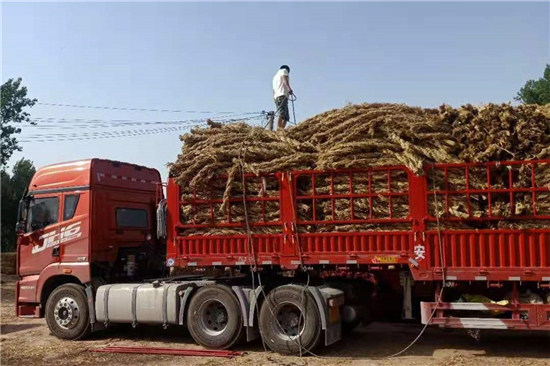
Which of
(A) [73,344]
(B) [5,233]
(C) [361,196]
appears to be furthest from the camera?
(B) [5,233]

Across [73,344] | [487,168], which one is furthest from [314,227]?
[73,344]

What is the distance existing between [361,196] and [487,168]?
1.89 meters

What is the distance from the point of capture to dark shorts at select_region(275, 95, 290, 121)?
1166cm

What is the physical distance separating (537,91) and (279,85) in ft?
67.9

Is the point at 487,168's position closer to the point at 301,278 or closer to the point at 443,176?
the point at 443,176

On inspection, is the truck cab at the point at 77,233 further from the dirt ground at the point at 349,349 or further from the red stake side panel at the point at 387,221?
the red stake side panel at the point at 387,221

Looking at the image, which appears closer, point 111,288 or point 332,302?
point 332,302

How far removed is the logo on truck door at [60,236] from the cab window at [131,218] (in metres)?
0.84

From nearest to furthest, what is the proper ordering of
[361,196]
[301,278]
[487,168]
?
[487,168], [361,196], [301,278]

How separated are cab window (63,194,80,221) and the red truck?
0.02 meters

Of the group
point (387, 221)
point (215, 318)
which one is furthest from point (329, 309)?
point (215, 318)

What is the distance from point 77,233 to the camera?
1078cm

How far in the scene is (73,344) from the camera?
33.9 ft

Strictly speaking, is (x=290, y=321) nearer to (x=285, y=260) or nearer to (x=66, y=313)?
(x=285, y=260)
